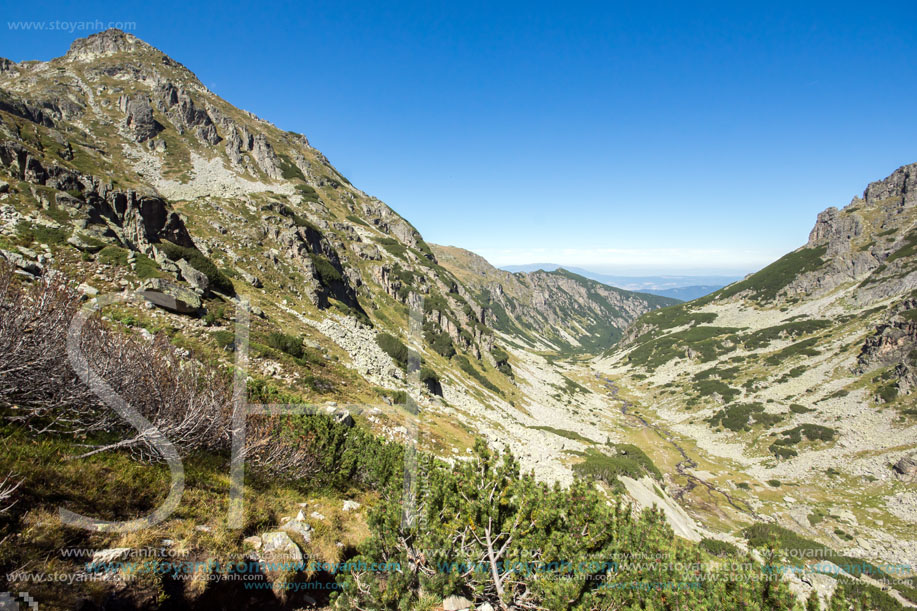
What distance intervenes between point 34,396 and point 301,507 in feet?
17.8

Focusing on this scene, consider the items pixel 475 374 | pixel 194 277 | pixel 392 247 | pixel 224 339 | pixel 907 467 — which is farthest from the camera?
pixel 392 247

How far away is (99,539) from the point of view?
14.5 feet

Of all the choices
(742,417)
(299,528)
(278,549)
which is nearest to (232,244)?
(299,528)

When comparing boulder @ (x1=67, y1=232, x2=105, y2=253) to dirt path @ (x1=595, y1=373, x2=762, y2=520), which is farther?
dirt path @ (x1=595, y1=373, x2=762, y2=520)

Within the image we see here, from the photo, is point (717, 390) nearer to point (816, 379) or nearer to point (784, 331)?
point (816, 379)

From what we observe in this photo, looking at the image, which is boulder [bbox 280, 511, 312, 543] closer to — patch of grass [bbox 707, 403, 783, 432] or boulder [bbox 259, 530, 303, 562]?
boulder [bbox 259, 530, 303, 562]

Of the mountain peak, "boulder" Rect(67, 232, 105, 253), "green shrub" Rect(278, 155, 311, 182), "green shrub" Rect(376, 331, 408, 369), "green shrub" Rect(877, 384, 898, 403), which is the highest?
the mountain peak

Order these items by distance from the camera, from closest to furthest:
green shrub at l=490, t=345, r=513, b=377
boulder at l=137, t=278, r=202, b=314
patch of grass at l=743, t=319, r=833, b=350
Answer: boulder at l=137, t=278, r=202, b=314 → green shrub at l=490, t=345, r=513, b=377 → patch of grass at l=743, t=319, r=833, b=350

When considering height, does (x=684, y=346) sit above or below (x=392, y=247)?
below

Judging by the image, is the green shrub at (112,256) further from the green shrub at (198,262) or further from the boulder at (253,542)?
the boulder at (253,542)

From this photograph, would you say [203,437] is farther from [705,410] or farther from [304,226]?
[705,410]

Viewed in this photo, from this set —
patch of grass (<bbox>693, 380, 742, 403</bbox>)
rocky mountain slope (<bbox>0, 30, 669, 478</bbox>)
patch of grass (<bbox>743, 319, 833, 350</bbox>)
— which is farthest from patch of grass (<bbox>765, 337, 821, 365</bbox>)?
rocky mountain slope (<bbox>0, 30, 669, 478</bbox>)

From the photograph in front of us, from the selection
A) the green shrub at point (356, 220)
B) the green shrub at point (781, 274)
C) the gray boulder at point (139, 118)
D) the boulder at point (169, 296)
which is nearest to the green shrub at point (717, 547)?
the boulder at point (169, 296)

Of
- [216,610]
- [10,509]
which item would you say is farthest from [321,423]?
[10,509]
